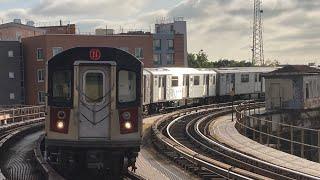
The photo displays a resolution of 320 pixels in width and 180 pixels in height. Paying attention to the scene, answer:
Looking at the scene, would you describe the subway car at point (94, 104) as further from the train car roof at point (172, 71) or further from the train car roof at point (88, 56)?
the train car roof at point (172, 71)

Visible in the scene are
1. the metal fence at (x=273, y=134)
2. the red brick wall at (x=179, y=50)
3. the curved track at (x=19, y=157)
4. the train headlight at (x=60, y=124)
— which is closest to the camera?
the train headlight at (x=60, y=124)

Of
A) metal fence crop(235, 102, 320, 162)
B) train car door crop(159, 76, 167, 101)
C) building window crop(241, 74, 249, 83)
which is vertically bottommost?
metal fence crop(235, 102, 320, 162)

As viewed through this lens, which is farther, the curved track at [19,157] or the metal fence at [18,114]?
the metal fence at [18,114]

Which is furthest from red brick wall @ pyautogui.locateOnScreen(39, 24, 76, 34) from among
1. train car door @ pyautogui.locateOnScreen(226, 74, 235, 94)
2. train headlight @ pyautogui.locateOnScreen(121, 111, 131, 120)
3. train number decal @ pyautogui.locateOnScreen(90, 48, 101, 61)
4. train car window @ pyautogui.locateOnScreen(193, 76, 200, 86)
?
train headlight @ pyautogui.locateOnScreen(121, 111, 131, 120)

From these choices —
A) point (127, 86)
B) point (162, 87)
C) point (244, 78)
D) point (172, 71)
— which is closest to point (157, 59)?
point (244, 78)

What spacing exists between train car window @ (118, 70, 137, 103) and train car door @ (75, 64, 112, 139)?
294mm

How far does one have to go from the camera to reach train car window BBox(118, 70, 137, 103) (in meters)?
13.0

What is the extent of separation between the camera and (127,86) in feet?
43.1

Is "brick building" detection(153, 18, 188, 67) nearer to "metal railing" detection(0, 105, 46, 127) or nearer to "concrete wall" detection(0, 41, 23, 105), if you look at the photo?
"concrete wall" detection(0, 41, 23, 105)

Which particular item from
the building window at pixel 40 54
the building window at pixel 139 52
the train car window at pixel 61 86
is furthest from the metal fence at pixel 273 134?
the building window at pixel 40 54

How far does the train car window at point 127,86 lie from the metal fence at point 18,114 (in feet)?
65.5

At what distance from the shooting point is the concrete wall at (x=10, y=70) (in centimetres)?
5981

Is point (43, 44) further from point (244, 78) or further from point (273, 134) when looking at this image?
point (273, 134)

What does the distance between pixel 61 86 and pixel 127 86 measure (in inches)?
63.2
